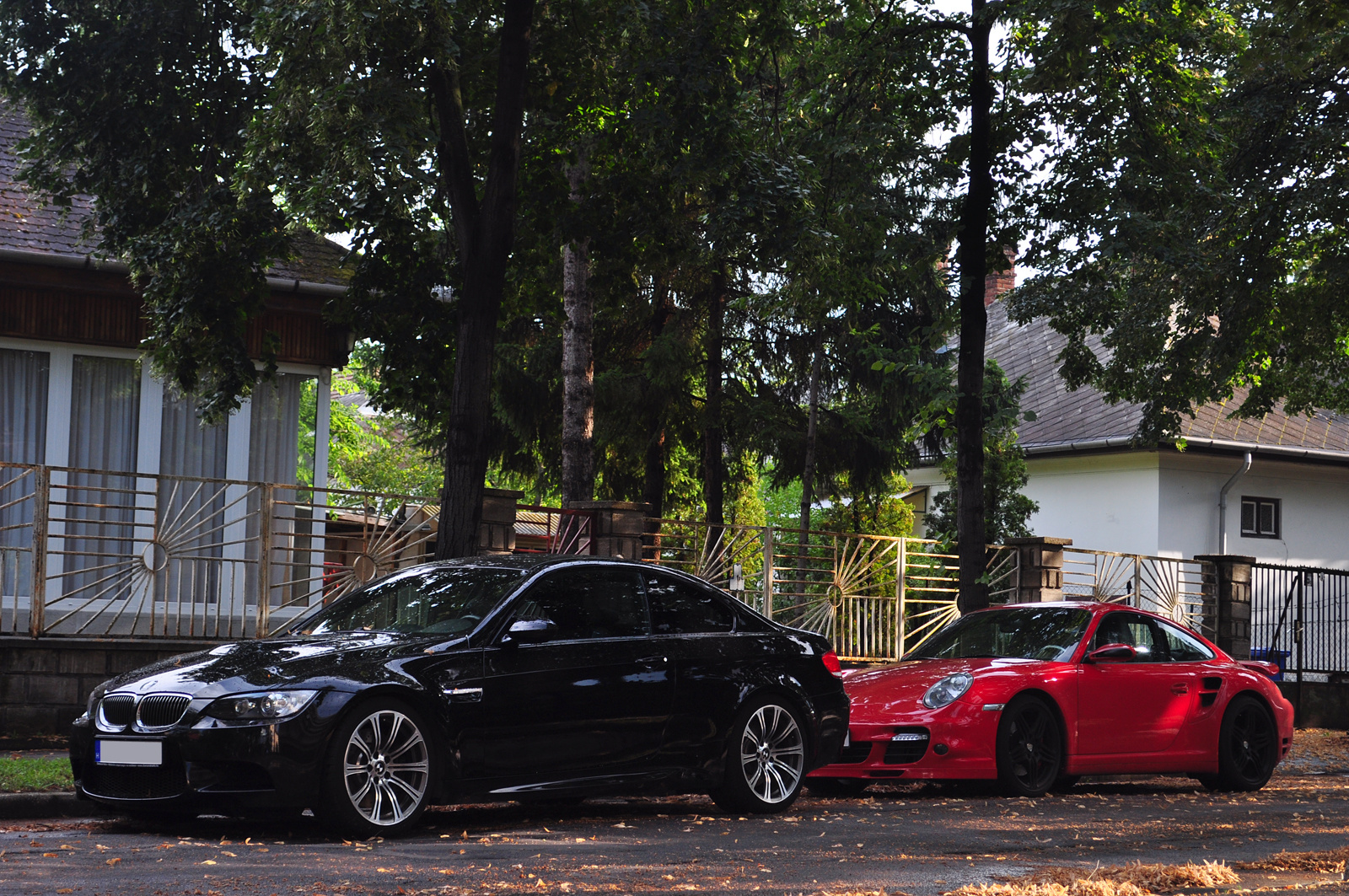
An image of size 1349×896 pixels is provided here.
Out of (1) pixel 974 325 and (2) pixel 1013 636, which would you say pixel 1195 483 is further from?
(2) pixel 1013 636

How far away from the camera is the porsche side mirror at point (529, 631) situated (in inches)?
311

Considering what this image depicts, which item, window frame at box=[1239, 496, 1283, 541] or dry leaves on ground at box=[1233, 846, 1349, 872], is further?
window frame at box=[1239, 496, 1283, 541]

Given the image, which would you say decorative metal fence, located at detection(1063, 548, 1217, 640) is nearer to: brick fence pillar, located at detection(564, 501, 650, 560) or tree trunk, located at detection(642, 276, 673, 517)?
tree trunk, located at detection(642, 276, 673, 517)

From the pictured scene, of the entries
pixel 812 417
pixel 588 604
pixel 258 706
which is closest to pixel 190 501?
pixel 588 604

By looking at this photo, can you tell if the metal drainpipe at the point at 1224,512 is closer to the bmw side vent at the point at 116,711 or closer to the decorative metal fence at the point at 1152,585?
the decorative metal fence at the point at 1152,585

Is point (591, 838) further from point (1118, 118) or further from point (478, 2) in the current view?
point (1118, 118)

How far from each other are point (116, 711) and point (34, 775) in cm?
202

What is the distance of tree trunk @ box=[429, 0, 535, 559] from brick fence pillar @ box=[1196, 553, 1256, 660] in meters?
13.5

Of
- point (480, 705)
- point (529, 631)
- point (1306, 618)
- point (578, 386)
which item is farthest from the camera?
point (1306, 618)

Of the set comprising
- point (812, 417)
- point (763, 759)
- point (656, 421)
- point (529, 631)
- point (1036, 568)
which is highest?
point (812, 417)

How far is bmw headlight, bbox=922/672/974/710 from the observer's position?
1049 cm

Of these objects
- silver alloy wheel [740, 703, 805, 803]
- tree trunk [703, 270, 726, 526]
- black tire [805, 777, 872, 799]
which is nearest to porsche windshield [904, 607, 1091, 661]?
black tire [805, 777, 872, 799]

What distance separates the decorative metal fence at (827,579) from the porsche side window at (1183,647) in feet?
15.1

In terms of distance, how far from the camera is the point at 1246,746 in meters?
12.1
